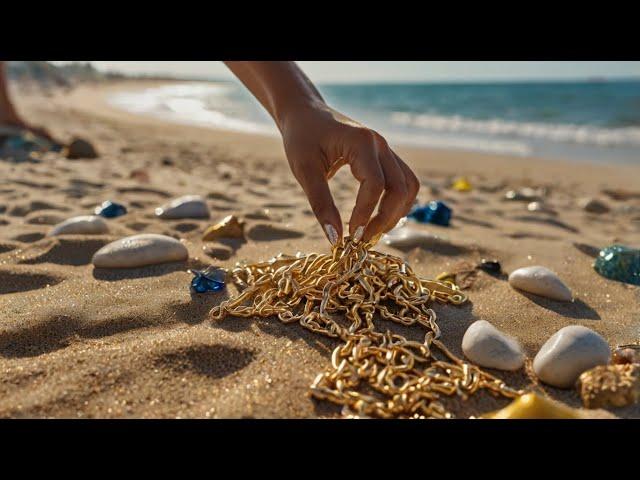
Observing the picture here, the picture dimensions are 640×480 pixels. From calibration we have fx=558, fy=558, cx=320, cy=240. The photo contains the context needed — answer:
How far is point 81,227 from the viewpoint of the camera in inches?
118

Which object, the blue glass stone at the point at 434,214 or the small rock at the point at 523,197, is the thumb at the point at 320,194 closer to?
the blue glass stone at the point at 434,214

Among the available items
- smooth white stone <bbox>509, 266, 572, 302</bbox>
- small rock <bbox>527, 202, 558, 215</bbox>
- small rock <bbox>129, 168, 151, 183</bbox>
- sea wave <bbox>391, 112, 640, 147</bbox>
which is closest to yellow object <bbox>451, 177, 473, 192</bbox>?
small rock <bbox>527, 202, 558, 215</bbox>

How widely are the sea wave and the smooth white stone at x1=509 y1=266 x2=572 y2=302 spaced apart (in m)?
9.86

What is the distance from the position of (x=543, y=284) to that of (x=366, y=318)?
0.89 m

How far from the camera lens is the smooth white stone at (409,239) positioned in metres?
3.10

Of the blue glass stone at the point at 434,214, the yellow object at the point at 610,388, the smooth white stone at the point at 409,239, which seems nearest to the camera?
the yellow object at the point at 610,388

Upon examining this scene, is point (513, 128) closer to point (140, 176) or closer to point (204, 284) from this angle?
point (140, 176)

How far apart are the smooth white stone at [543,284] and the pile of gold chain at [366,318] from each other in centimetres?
32

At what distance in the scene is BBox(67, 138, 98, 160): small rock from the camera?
590cm

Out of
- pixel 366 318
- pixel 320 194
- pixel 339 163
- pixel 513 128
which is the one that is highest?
pixel 513 128

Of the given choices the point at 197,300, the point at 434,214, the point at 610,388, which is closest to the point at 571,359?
the point at 610,388

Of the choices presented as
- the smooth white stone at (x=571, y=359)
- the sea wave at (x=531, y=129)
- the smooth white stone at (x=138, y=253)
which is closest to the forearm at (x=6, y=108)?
the smooth white stone at (x=138, y=253)

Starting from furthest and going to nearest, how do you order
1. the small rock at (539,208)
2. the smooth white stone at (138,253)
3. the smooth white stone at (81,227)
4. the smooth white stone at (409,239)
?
the small rock at (539,208) → the smooth white stone at (409,239) → the smooth white stone at (81,227) → the smooth white stone at (138,253)

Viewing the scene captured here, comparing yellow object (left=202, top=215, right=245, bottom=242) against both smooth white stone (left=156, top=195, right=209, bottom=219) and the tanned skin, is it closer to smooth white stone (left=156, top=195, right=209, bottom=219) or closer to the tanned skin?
smooth white stone (left=156, top=195, right=209, bottom=219)
